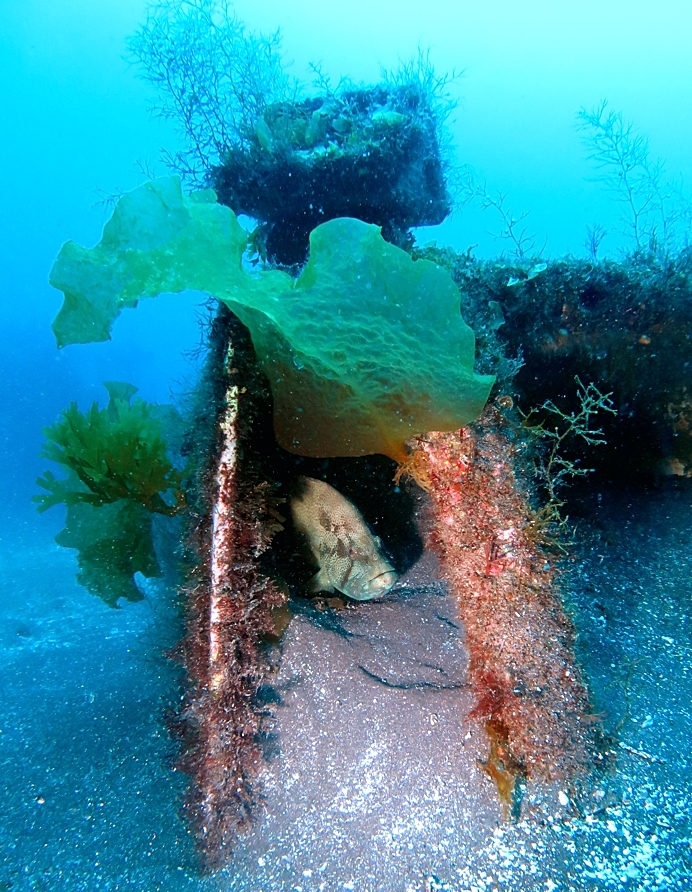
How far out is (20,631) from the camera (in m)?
7.92

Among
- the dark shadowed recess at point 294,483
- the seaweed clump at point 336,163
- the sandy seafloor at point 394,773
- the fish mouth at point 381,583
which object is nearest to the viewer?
the sandy seafloor at point 394,773

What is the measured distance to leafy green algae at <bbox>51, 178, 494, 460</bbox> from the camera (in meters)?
2.08

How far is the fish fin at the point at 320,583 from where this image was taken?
130 inches

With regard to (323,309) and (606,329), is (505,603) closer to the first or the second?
(323,309)

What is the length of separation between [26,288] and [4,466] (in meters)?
38.3

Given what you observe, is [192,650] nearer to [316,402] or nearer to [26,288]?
[316,402]

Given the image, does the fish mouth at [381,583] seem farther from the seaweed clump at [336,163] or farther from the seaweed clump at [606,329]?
the seaweed clump at [336,163]

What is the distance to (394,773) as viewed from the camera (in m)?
2.40

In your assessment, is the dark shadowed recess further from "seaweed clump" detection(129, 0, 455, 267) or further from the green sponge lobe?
"seaweed clump" detection(129, 0, 455, 267)

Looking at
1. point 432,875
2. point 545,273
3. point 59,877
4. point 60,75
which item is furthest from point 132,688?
point 60,75

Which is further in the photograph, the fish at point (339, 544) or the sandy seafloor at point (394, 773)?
the fish at point (339, 544)

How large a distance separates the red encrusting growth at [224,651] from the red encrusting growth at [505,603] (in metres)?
1.07

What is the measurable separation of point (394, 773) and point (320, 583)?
1.29 metres

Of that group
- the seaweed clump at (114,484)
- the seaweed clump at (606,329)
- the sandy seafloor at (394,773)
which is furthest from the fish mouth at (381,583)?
the seaweed clump at (606,329)
